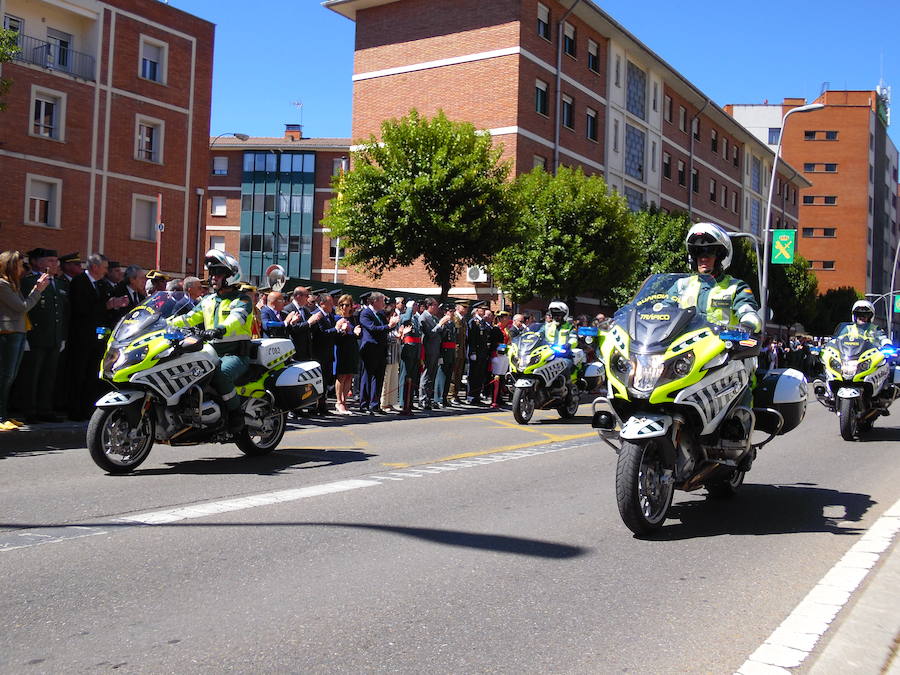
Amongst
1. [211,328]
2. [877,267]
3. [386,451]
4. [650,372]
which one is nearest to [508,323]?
[386,451]

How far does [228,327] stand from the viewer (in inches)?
341

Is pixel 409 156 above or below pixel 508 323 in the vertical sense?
above

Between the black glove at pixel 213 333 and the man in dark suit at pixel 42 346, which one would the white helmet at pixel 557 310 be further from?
the black glove at pixel 213 333

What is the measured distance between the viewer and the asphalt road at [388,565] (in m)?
3.87

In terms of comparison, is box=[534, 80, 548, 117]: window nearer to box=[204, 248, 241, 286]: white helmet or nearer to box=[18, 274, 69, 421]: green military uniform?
box=[18, 274, 69, 421]: green military uniform

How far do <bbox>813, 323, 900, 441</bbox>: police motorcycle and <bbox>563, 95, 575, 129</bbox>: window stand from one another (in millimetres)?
28609

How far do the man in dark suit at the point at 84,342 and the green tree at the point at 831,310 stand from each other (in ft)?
210

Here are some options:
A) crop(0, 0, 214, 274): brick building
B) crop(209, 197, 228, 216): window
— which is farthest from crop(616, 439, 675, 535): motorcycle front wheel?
crop(209, 197, 228, 216): window

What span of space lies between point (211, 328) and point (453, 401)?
10320mm

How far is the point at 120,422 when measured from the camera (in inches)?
313

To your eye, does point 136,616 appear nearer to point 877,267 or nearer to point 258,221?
point 258,221

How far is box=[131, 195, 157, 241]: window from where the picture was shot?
3675 cm

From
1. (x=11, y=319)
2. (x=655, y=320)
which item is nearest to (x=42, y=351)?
(x=11, y=319)

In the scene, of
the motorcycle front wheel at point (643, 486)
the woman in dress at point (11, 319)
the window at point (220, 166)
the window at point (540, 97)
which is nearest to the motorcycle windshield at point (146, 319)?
the woman in dress at point (11, 319)
